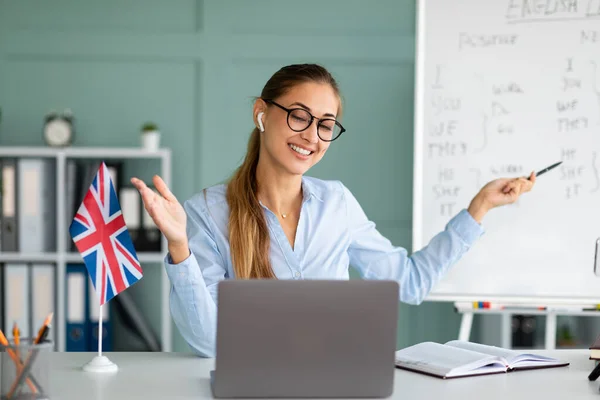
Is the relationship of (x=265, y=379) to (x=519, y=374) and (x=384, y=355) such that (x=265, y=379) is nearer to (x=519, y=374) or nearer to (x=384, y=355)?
(x=384, y=355)

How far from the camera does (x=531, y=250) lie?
2.98 m

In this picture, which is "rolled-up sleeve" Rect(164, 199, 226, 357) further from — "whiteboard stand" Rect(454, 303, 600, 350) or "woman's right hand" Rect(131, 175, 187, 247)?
"whiteboard stand" Rect(454, 303, 600, 350)

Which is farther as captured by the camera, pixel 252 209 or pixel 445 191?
pixel 445 191

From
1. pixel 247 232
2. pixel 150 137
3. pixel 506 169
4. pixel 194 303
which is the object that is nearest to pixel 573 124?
pixel 506 169

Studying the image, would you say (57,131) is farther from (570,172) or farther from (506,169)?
(570,172)

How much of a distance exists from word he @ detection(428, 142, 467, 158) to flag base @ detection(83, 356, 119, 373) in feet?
5.87

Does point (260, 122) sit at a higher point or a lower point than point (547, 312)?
higher

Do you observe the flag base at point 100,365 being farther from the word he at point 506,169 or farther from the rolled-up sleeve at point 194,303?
the word he at point 506,169

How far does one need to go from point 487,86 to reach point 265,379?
2.02 metres

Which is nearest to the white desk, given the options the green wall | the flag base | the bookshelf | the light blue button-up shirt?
the flag base

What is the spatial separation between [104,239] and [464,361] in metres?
0.77

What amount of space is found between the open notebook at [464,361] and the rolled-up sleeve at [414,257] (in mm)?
466

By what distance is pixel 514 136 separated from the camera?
3.01 meters

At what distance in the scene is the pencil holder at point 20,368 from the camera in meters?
1.31
